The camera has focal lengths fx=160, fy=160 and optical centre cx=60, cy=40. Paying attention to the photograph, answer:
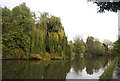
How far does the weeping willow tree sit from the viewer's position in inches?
947

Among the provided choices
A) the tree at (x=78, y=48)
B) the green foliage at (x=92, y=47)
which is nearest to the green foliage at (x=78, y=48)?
the tree at (x=78, y=48)

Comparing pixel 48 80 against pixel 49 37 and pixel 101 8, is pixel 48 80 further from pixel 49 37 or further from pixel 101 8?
pixel 49 37

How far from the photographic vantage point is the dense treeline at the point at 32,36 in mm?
21688

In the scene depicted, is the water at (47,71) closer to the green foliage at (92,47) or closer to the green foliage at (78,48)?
the green foliage at (78,48)

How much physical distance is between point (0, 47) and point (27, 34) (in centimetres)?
627

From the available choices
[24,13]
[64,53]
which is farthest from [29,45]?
[64,53]

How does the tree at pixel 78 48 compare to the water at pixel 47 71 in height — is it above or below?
above

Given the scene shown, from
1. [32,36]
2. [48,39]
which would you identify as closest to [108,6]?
[32,36]

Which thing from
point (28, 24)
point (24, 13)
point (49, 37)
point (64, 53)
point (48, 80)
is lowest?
point (48, 80)

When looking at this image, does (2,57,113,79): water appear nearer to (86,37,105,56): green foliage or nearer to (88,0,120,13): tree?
(88,0,120,13): tree

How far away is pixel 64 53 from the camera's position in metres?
27.3

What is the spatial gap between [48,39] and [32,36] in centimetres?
283

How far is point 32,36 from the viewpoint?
23.6 m

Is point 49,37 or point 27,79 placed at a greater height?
point 49,37
